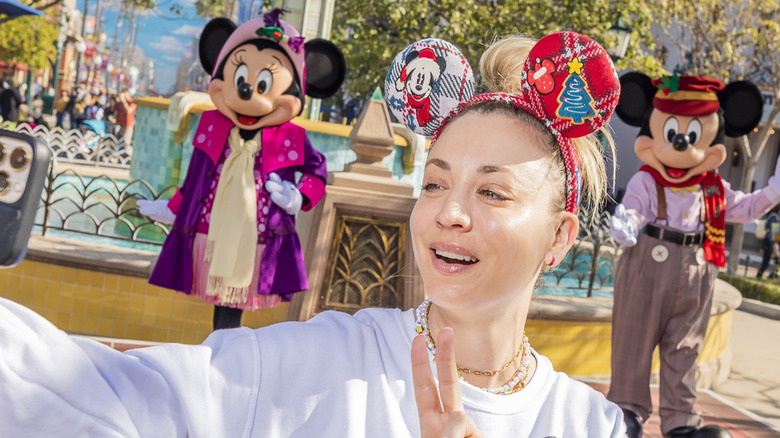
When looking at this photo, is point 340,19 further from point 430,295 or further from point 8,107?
point 430,295

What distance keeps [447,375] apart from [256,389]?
0.33m

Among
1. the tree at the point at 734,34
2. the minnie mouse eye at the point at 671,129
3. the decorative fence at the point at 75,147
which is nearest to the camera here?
the minnie mouse eye at the point at 671,129

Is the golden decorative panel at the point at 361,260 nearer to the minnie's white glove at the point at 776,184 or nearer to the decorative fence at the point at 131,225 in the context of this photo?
the decorative fence at the point at 131,225

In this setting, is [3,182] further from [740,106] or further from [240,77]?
[740,106]

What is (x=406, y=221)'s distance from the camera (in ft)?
15.0

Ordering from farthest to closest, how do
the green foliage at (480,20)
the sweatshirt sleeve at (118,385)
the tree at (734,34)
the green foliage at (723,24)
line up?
the tree at (734,34) → the green foliage at (723,24) → the green foliage at (480,20) → the sweatshirt sleeve at (118,385)

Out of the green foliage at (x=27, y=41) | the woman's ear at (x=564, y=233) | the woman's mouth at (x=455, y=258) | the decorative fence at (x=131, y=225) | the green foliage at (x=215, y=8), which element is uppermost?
the green foliage at (x=215, y=8)

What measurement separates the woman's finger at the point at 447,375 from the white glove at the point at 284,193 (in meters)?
2.74

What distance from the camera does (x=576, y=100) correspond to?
5.25ft

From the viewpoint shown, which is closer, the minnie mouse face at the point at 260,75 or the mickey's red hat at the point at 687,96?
the minnie mouse face at the point at 260,75

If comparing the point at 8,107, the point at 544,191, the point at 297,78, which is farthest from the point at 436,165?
the point at 8,107

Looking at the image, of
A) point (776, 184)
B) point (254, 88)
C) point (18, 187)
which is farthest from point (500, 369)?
point (776, 184)

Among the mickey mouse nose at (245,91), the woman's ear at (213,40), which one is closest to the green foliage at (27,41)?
the woman's ear at (213,40)

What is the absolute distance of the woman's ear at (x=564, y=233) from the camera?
1662 mm
